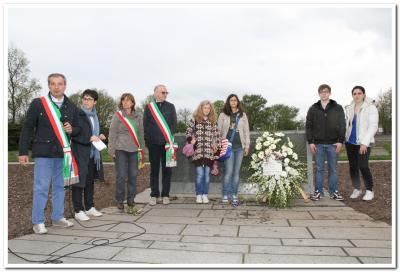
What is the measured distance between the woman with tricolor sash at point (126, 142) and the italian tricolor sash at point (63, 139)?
913 millimetres

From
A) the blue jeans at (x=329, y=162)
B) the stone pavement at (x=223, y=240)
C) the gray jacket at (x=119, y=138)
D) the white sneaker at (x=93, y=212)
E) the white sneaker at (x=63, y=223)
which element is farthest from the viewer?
the blue jeans at (x=329, y=162)

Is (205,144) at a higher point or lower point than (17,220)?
higher

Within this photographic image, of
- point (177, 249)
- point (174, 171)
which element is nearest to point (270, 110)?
point (174, 171)

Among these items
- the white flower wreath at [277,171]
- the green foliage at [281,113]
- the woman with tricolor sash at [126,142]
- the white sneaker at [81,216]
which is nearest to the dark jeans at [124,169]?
the woman with tricolor sash at [126,142]

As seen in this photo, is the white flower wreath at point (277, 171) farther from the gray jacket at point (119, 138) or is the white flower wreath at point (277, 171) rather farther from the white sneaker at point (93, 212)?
the white sneaker at point (93, 212)

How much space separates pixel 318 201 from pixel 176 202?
96.5 inches

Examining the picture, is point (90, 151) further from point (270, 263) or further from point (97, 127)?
point (270, 263)

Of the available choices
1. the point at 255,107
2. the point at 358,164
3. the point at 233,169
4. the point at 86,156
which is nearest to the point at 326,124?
the point at 358,164

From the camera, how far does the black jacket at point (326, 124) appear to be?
6598mm

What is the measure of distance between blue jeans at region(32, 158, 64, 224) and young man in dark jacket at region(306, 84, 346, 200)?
4.16m

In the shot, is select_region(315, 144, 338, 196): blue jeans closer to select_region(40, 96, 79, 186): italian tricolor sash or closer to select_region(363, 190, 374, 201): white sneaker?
select_region(363, 190, 374, 201): white sneaker

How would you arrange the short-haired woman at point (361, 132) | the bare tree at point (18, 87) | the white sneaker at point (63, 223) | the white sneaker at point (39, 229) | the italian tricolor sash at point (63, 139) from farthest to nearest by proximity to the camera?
1. the bare tree at point (18, 87)
2. the short-haired woman at point (361, 132)
3. the white sneaker at point (63, 223)
4. the italian tricolor sash at point (63, 139)
5. the white sneaker at point (39, 229)

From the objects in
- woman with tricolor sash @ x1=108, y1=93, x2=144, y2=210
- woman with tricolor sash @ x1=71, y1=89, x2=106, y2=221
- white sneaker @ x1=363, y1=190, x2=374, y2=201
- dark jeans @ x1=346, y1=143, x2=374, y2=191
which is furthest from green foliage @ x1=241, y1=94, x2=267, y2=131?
woman with tricolor sash @ x1=71, y1=89, x2=106, y2=221

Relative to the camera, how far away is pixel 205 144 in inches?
253
